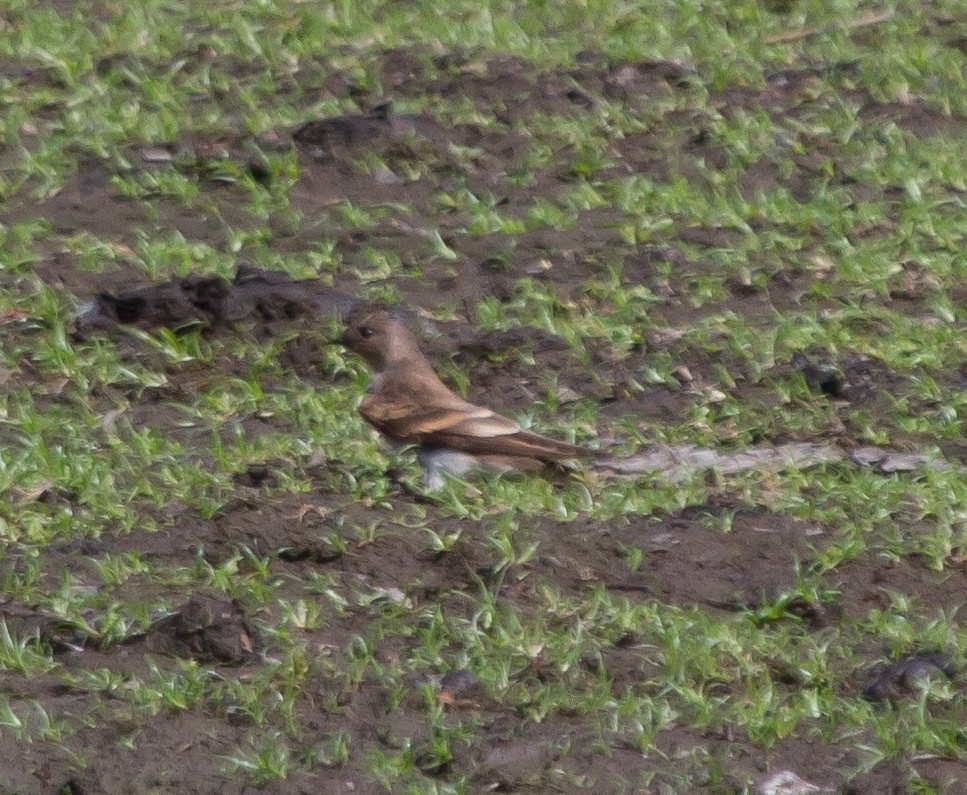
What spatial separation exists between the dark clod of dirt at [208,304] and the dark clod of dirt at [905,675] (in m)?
3.44

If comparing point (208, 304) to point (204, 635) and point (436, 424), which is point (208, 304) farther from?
point (204, 635)

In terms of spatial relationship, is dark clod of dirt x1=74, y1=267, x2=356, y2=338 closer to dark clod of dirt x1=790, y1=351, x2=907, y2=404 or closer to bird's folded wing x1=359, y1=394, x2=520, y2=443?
bird's folded wing x1=359, y1=394, x2=520, y2=443

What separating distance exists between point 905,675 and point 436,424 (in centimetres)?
225

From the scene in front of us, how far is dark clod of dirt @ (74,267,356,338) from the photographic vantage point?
8.10 m

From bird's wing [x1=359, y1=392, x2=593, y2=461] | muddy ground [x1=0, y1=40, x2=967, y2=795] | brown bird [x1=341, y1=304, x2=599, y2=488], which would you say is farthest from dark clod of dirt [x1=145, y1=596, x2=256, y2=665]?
bird's wing [x1=359, y1=392, x2=593, y2=461]

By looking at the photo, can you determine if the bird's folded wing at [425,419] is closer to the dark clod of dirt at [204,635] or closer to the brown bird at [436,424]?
the brown bird at [436,424]

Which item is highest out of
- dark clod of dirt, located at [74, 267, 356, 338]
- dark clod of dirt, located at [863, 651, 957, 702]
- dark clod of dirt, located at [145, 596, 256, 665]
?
dark clod of dirt, located at [145, 596, 256, 665]

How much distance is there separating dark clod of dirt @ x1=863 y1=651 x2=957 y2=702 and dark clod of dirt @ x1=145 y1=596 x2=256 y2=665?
71.8 inches

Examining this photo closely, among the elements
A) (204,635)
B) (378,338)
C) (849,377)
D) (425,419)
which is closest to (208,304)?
(378,338)

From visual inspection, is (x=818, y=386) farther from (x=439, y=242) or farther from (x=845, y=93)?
(x=845, y=93)

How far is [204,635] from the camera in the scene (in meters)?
5.59

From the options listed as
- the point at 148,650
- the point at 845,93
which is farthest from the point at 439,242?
the point at 148,650

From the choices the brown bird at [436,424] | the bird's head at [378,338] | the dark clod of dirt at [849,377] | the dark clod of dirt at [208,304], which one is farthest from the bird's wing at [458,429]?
the dark clod of dirt at [849,377]

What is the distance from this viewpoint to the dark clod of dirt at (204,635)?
554cm
